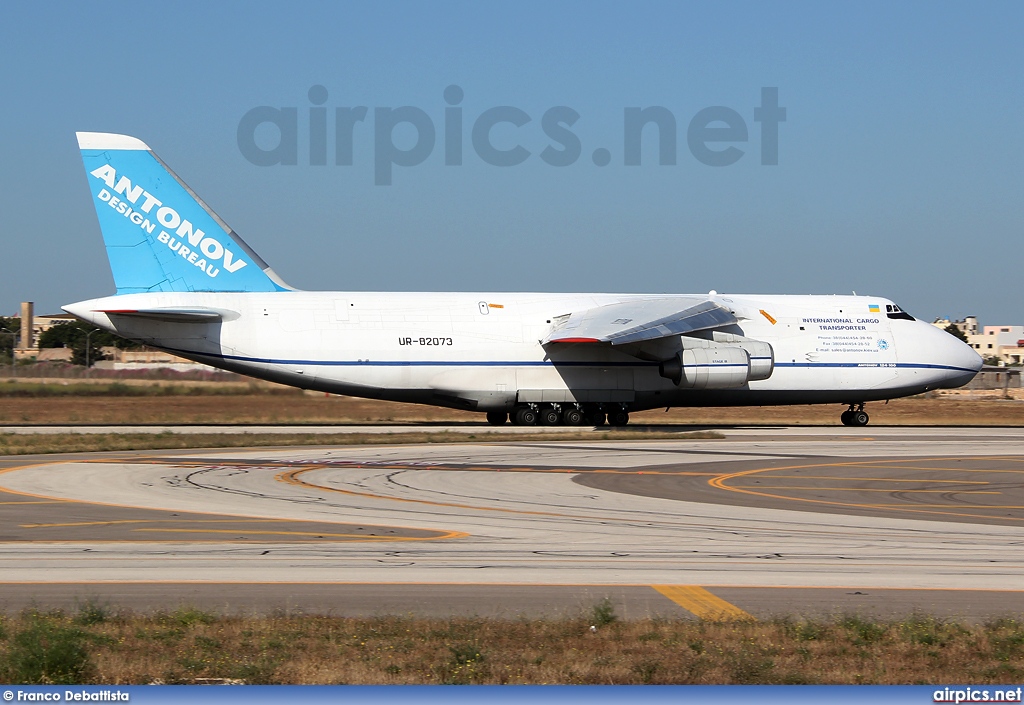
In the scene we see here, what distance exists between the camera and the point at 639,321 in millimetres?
34781

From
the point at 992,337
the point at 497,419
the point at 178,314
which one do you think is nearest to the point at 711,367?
the point at 497,419

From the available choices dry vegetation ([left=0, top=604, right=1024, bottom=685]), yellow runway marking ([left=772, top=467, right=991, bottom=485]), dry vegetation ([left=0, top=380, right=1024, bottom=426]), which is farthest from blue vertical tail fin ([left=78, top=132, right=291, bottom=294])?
dry vegetation ([left=0, top=604, right=1024, bottom=685])

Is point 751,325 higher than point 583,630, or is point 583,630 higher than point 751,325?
point 751,325

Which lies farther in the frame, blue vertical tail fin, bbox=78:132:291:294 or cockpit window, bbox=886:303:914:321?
cockpit window, bbox=886:303:914:321

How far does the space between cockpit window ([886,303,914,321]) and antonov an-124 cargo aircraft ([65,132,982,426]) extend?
2.13 ft

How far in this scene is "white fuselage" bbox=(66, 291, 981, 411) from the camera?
34375 mm

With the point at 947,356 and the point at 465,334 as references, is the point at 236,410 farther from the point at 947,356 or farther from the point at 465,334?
the point at 947,356

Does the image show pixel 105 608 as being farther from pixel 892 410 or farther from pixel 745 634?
pixel 892 410

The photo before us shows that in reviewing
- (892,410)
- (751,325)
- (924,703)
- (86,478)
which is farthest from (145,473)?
(892,410)

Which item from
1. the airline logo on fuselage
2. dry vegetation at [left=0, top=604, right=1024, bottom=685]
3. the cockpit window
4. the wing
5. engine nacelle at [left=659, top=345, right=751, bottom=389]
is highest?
the airline logo on fuselage

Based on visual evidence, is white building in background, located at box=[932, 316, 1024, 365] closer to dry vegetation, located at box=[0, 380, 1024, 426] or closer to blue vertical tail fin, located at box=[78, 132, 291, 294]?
dry vegetation, located at box=[0, 380, 1024, 426]

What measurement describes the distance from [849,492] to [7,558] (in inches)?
525

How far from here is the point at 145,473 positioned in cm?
2047

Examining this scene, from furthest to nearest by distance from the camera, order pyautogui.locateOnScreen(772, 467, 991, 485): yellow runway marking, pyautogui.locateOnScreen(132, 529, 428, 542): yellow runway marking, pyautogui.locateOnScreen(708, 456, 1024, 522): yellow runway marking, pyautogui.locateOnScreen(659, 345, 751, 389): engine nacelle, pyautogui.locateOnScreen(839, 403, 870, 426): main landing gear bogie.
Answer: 1. pyautogui.locateOnScreen(839, 403, 870, 426): main landing gear bogie
2. pyautogui.locateOnScreen(659, 345, 751, 389): engine nacelle
3. pyautogui.locateOnScreen(772, 467, 991, 485): yellow runway marking
4. pyautogui.locateOnScreen(708, 456, 1024, 522): yellow runway marking
5. pyautogui.locateOnScreen(132, 529, 428, 542): yellow runway marking
